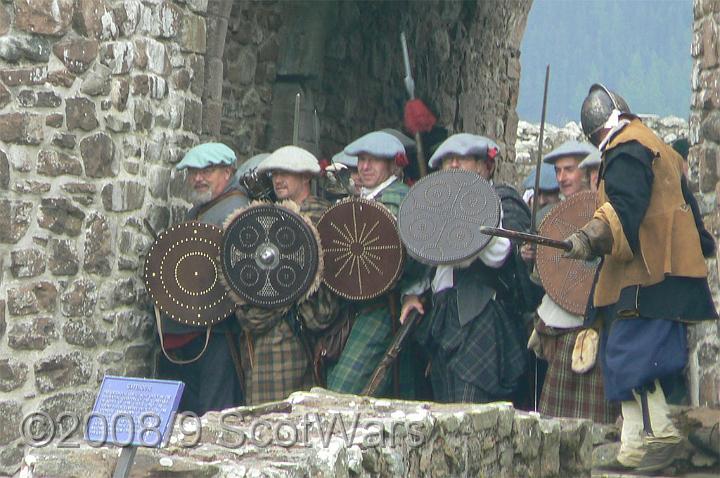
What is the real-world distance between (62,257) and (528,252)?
209 centimetres

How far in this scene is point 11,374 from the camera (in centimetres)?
729

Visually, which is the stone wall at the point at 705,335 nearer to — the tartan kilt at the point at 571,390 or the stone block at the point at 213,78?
the tartan kilt at the point at 571,390

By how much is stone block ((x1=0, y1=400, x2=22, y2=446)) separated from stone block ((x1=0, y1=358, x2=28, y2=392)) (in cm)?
7

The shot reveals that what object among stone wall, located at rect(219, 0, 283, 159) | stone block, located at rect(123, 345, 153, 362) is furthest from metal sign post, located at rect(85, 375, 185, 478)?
stone wall, located at rect(219, 0, 283, 159)

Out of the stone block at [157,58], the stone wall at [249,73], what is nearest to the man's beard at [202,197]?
the stone block at [157,58]

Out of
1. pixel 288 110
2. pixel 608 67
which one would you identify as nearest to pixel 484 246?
pixel 288 110

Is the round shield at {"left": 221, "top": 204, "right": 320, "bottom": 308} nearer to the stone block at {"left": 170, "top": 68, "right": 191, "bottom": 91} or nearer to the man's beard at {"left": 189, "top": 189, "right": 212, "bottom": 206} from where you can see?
the man's beard at {"left": 189, "top": 189, "right": 212, "bottom": 206}

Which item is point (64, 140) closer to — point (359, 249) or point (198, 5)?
point (198, 5)

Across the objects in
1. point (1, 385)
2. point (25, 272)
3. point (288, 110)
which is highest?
point (288, 110)

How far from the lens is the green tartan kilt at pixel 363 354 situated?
7.61m

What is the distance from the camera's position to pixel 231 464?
4566 mm

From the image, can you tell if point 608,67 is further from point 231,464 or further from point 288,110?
point 231,464

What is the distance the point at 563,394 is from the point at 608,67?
1043cm

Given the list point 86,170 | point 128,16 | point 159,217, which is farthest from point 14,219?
point 128,16
